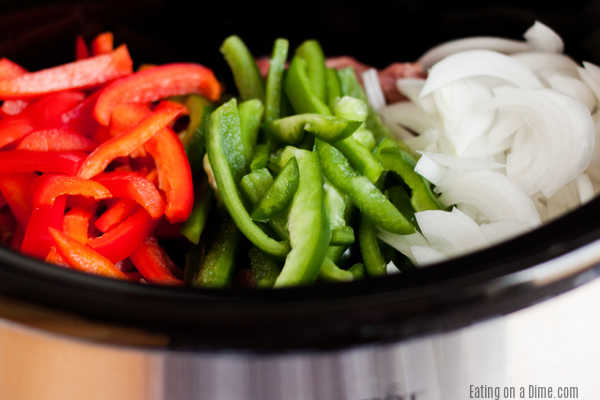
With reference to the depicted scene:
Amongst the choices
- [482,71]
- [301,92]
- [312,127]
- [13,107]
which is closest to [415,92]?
[482,71]

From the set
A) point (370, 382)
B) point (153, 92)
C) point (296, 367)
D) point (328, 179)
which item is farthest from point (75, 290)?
point (153, 92)

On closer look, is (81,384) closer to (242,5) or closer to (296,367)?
(296,367)

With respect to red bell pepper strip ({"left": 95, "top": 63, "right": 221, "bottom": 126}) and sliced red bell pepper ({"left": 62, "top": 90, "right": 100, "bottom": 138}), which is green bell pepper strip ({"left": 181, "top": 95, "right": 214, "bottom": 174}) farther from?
sliced red bell pepper ({"left": 62, "top": 90, "right": 100, "bottom": 138})

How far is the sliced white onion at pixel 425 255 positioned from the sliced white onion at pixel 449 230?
26mm

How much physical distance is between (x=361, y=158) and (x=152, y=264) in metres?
0.47

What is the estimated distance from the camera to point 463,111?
1462 mm

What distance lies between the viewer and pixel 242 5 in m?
1.97

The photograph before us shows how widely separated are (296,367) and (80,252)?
0.52 metres

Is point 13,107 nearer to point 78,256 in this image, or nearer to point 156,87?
point 156,87

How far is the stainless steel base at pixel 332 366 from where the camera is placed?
0.86 metres

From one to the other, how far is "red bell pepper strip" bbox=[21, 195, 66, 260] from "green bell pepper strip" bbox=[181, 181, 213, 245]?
24 cm

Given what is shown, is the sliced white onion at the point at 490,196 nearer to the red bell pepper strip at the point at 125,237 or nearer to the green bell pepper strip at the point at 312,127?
the green bell pepper strip at the point at 312,127

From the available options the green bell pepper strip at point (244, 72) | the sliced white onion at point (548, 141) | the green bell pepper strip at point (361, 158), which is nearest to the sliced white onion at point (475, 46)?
the sliced white onion at point (548, 141)

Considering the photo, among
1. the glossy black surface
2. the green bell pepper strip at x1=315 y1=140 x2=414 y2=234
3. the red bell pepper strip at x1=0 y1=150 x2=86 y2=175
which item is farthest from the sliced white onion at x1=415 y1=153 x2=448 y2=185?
the red bell pepper strip at x1=0 y1=150 x2=86 y2=175
